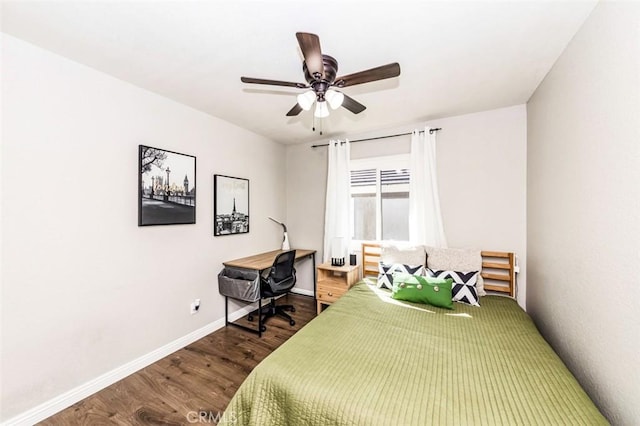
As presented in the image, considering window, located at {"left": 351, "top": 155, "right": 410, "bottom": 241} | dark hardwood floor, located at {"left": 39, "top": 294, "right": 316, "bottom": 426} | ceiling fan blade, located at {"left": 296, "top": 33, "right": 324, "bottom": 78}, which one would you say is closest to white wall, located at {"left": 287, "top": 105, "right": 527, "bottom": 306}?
window, located at {"left": 351, "top": 155, "right": 410, "bottom": 241}

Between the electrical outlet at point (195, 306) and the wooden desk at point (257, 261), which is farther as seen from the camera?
the wooden desk at point (257, 261)

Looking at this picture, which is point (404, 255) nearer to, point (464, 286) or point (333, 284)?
point (464, 286)

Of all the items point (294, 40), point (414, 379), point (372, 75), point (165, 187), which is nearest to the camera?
point (414, 379)

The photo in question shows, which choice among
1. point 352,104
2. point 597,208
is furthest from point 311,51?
Result: point 597,208

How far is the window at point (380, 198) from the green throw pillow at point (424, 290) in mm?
983

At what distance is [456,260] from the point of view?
265 cm

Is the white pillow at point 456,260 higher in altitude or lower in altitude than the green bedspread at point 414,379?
higher

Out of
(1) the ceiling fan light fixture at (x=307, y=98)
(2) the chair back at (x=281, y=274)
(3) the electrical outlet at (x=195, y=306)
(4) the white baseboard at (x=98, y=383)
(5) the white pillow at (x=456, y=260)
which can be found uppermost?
(1) the ceiling fan light fixture at (x=307, y=98)

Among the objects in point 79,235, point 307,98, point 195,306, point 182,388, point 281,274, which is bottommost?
point 182,388

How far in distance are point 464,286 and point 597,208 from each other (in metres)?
1.23

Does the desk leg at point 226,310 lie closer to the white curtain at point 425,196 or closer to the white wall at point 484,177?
the white curtain at point 425,196

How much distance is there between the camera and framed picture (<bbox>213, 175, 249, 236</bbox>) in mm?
2971

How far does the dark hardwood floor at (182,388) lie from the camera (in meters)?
1.72

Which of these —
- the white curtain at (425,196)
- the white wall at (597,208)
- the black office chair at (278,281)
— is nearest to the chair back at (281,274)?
the black office chair at (278,281)
